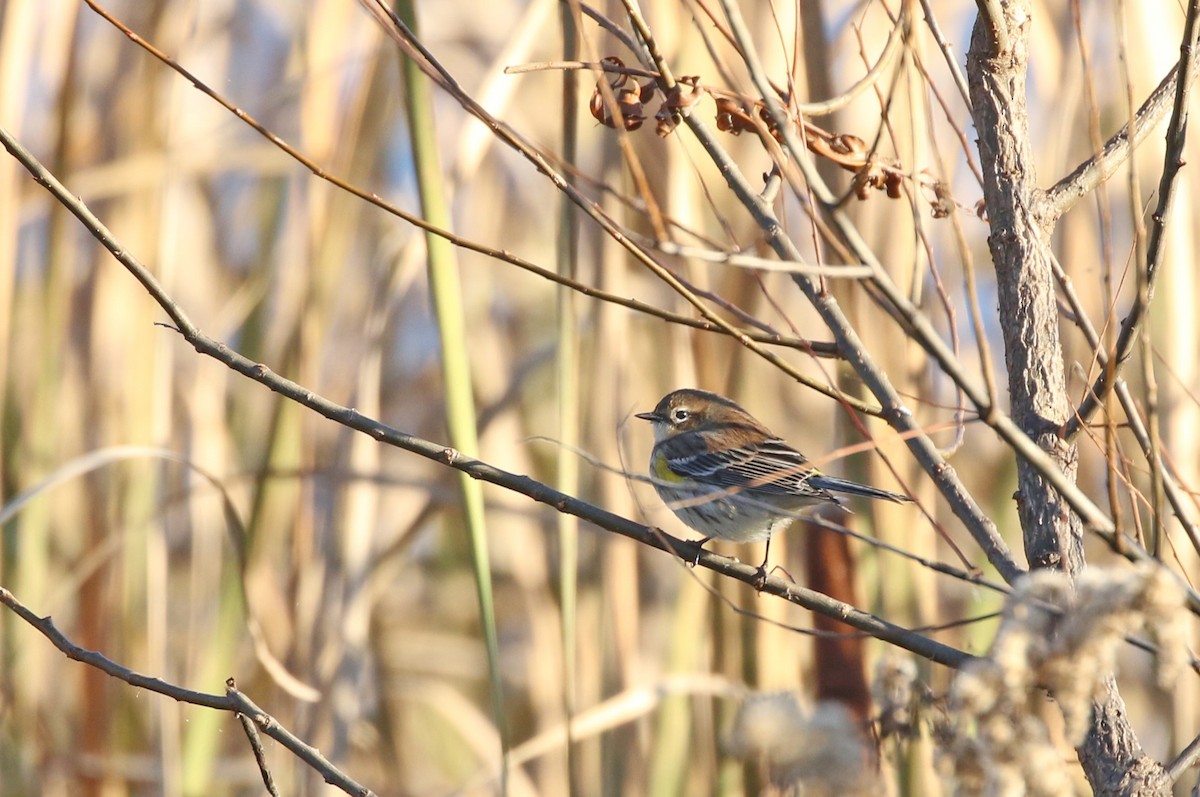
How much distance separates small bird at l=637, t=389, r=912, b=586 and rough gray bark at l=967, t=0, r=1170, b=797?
0.77 meters

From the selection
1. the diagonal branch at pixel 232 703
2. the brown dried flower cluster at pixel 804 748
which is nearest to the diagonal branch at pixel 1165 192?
the brown dried flower cluster at pixel 804 748

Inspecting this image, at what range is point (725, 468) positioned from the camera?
2682mm

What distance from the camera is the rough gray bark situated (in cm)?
123

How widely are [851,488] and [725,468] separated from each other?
75cm

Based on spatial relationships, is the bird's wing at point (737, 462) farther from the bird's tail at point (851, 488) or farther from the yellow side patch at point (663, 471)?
the bird's tail at point (851, 488)

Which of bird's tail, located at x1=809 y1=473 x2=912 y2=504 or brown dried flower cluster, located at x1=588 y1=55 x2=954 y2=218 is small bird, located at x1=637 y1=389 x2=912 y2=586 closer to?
bird's tail, located at x1=809 y1=473 x2=912 y2=504

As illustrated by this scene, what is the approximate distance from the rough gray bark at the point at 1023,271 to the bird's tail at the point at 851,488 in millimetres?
399

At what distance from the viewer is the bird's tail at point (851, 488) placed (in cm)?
182

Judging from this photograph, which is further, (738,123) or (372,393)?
(372,393)

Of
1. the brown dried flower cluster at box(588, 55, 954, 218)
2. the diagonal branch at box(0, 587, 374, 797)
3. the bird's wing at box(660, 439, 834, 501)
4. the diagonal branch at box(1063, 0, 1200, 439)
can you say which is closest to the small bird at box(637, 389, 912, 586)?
the bird's wing at box(660, 439, 834, 501)

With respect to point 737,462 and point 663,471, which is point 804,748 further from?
point 663,471

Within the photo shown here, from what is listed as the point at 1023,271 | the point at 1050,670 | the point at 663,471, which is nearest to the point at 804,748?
the point at 1050,670

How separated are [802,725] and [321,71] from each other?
6.86 ft

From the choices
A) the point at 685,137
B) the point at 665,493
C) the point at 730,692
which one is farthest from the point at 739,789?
the point at 685,137
